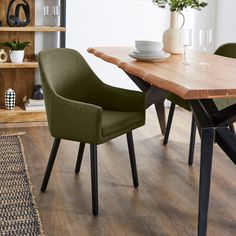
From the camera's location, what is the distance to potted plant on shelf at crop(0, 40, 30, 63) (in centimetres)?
425

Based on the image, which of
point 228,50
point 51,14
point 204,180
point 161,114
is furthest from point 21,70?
point 204,180

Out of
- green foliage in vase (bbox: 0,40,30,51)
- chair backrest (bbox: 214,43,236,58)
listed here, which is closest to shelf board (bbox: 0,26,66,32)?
green foliage in vase (bbox: 0,40,30,51)

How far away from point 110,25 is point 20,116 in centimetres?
127

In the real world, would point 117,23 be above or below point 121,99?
above

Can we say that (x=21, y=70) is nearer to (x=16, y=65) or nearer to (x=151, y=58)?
(x=16, y=65)

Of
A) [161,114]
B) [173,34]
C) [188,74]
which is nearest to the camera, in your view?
[188,74]

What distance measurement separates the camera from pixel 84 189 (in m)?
2.90

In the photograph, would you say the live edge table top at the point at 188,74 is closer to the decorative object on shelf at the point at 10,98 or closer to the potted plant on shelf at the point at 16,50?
the potted plant on shelf at the point at 16,50

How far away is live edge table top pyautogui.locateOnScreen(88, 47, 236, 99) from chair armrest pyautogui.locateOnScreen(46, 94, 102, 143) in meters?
0.31

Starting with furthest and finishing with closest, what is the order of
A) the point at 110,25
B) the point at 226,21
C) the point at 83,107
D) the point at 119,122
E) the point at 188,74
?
the point at 226,21 → the point at 110,25 → the point at 119,122 → the point at 83,107 → the point at 188,74

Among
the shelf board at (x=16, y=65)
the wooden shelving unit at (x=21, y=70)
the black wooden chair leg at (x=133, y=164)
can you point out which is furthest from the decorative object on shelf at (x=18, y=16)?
the black wooden chair leg at (x=133, y=164)

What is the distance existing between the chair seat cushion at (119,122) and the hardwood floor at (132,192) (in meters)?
0.40

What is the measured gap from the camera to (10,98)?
14.3 ft

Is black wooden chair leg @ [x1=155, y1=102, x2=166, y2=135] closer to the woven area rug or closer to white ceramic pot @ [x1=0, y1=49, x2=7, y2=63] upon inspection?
the woven area rug
